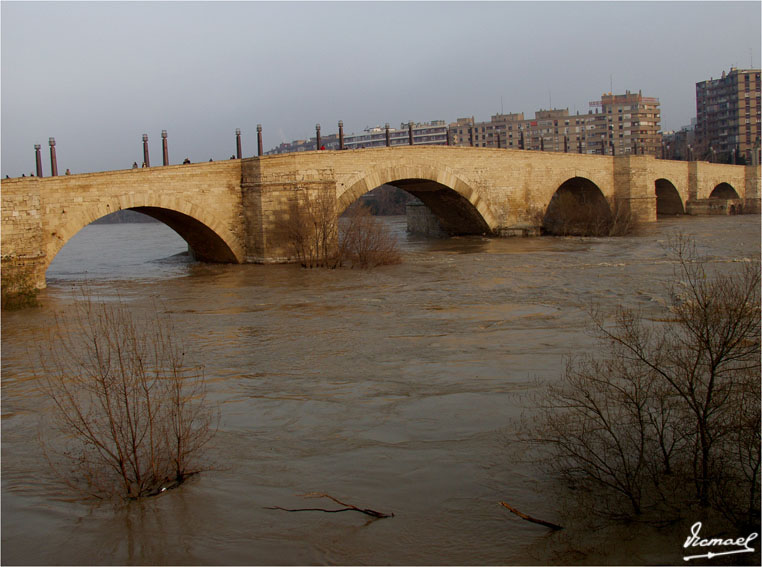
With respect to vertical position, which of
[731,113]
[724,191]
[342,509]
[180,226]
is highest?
[731,113]

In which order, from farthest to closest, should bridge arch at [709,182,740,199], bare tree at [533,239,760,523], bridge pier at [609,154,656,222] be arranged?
bridge arch at [709,182,740,199]
bridge pier at [609,154,656,222]
bare tree at [533,239,760,523]

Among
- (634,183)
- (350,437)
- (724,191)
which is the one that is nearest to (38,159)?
(350,437)

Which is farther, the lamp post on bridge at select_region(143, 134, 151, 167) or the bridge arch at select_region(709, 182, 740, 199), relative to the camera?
the bridge arch at select_region(709, 182, 740, 199)

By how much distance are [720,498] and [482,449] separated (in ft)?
6.12

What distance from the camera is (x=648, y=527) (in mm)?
4441

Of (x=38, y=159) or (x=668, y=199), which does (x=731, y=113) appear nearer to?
(x=668, y=199)

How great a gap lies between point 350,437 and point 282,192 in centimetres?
1519

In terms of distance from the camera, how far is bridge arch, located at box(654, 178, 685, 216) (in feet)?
148

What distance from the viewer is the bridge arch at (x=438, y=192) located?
22.9 metres

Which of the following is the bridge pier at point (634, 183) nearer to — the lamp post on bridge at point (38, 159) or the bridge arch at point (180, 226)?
the bridge arch at point (180, 226)

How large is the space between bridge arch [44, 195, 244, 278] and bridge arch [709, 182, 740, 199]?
41.6 meters

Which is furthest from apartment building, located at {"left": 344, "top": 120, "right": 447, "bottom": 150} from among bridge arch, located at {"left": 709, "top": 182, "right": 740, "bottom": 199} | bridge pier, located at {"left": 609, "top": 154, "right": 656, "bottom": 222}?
bridge pier, located at {"left": 609, "top": 154, "right": 656, "bottom": 222}

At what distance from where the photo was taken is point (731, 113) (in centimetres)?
9206

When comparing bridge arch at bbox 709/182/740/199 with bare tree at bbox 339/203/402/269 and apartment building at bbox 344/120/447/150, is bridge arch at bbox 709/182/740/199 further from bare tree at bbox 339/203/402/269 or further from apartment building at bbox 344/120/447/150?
apartment building at bbox 344/120/447/150
